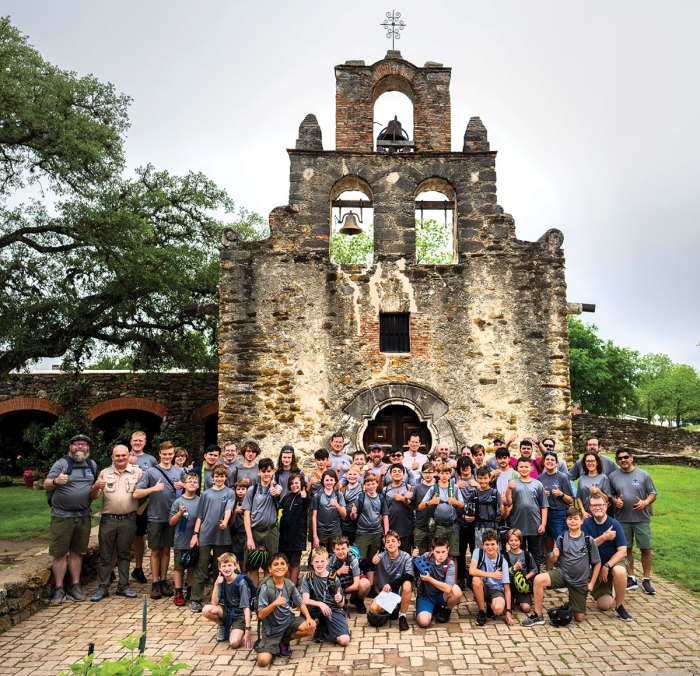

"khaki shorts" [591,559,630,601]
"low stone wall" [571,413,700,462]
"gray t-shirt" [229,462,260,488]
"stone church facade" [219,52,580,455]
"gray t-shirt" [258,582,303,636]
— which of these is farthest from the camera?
"low stone wall" [571,413,700,462]

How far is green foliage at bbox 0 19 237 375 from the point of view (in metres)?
11.2

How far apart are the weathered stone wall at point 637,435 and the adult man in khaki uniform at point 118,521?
21.5 metres

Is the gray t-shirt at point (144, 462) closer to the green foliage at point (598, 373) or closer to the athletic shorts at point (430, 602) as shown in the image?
the athletic shorts at point (430, 602)

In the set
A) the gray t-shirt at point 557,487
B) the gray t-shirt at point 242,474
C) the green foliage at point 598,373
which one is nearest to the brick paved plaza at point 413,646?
the gray t-shirt at point 557,487

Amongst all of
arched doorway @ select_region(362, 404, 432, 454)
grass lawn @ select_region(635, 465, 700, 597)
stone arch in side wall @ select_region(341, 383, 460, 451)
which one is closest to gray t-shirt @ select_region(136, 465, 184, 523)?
stone arch in side wall @ select_region(341, 383, 460, 451)

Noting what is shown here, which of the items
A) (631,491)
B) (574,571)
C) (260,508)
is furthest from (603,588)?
(260,508)

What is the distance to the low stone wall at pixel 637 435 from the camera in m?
24.4

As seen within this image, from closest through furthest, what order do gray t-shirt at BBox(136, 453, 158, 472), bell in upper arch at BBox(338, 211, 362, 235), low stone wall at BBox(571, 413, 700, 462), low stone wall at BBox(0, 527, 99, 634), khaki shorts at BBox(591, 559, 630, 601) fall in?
low stone wall at BBox(0, 527, 99, 634) → khaki shorts at BBox(591, 559, 630, 601) → gray t-shirt at BBox(136, 453, 158, 472) → bell in upper arch at BBox(338, 211, 362, 235) → low stone wall at BBox(571, 413, 700, 462)

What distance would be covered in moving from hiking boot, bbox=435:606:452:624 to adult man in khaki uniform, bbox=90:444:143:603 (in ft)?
11.5

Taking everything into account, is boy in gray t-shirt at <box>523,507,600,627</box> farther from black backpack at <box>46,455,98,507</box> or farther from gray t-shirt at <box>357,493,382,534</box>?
black backpack at <box>46,455,98,507</box>

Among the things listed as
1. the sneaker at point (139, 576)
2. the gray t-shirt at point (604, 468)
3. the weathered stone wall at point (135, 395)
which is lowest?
the sneaker at point (139, 576)

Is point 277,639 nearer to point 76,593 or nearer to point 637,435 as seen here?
point 76,593

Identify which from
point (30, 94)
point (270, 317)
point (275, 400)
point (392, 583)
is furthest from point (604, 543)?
point (30, 94)

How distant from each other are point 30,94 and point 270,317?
6.83 metres
